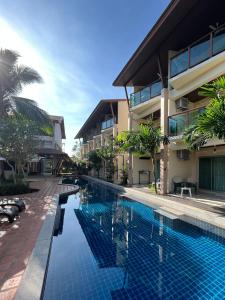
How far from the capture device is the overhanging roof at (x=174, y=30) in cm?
998

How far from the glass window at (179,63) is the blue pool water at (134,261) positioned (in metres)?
8.78

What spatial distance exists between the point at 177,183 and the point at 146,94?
7.60 meters

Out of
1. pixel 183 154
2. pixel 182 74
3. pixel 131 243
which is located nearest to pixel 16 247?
pixel 131 243

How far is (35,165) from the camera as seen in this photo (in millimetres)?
35219

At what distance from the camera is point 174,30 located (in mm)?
11727

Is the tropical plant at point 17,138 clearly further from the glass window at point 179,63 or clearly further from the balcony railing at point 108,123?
the balcony railing at point 108,123

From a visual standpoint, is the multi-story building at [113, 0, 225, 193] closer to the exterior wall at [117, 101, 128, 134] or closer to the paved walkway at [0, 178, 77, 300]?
the exterior wall at [117, 101, 128, 134]

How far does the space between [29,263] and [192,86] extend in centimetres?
1193

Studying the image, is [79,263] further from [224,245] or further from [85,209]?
[85,209]

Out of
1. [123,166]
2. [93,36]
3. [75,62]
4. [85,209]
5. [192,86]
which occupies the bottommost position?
[85,209]

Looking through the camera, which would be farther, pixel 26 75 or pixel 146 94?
pixel 146 94

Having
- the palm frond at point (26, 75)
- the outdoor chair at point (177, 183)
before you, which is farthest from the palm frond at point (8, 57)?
the outdoor chair at point (177, 183)

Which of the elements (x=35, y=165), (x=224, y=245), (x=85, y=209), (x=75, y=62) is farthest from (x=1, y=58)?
(x=35, y=165)

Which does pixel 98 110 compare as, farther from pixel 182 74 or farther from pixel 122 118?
pixel 182 74
